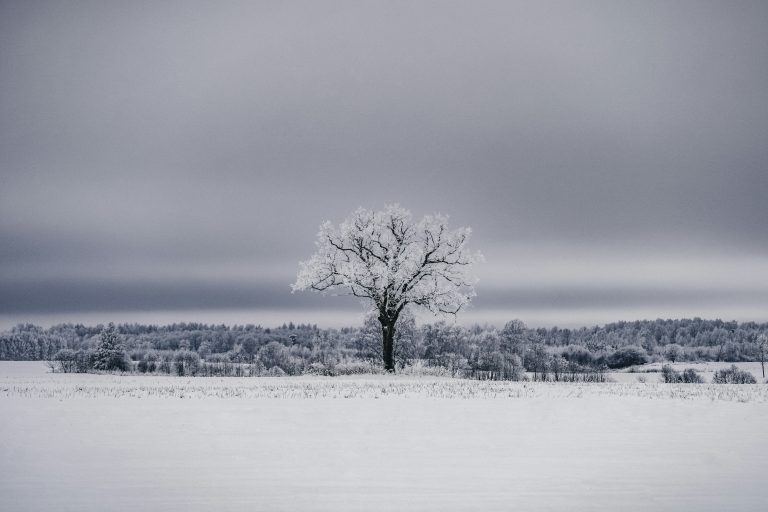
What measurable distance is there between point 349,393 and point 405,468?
40.3 feet

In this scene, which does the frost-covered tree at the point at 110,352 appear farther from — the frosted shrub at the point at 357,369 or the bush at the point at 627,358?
the bush at the point at 627,358

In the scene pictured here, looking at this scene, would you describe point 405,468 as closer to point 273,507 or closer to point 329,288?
point 273,507

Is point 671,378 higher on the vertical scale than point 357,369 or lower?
lower

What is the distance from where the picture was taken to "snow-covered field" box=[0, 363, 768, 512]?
914 cm

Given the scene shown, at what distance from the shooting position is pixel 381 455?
467 inches

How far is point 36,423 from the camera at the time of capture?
15.0 m

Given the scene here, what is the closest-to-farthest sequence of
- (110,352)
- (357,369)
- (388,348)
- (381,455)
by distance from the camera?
(381,455) < (357,369) < (388,348) < (110,352)

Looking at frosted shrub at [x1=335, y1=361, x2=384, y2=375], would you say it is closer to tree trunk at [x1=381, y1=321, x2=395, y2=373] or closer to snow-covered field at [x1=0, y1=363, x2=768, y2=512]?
tree trunk at [x1=381, y1=321, x2=395, y2=373]

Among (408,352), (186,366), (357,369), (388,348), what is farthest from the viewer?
(408,352)

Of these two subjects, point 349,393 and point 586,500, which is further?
point 349,393

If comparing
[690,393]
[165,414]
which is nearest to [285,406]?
[165,414]

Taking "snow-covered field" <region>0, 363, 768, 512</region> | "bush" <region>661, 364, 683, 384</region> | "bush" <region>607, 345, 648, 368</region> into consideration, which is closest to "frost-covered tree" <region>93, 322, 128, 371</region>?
"snow-covered field" <region>0, 363, 768, 512</region>

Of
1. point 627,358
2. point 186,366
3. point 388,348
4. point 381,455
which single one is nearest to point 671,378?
point 388,348

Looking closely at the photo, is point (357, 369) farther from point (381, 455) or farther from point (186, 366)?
point (381, 455)
